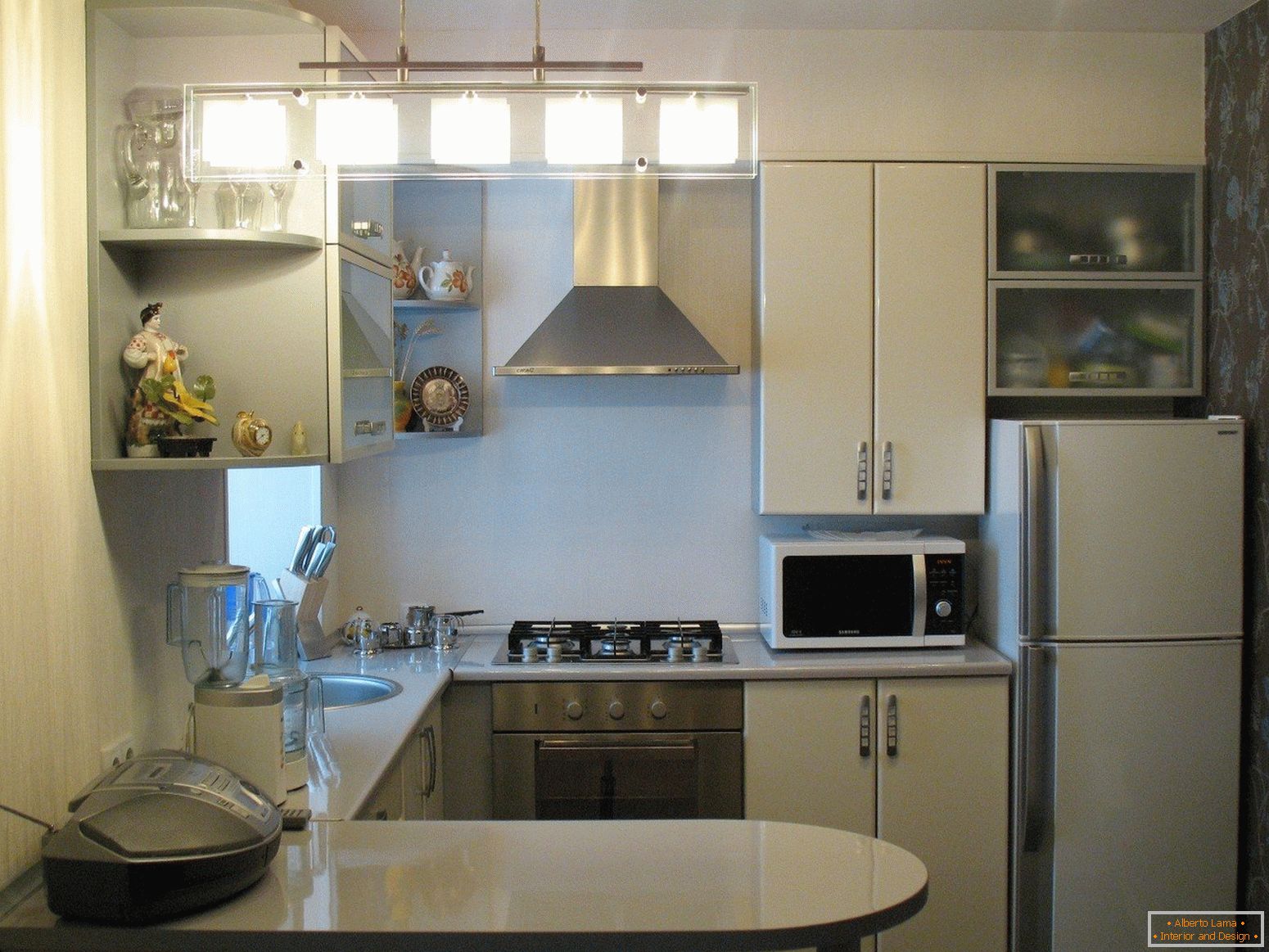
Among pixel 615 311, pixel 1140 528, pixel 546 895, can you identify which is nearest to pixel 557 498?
pixel 615 311

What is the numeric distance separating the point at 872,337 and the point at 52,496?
2.39 m

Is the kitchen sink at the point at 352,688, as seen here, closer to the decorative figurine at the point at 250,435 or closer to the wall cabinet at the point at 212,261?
the wall cabinet at the point at 212,261

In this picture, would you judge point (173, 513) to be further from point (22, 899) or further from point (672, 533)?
point (672, 533)

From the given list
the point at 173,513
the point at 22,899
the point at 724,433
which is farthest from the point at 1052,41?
the point at 22,899

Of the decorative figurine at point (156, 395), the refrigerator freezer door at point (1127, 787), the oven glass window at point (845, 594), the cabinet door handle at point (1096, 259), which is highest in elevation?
the cabinet door handle at point (1096, 259)

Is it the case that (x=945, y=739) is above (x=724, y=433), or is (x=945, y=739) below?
below

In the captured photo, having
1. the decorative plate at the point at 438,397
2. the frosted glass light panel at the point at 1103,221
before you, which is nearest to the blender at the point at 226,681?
the decorative plate at the point at 438,397

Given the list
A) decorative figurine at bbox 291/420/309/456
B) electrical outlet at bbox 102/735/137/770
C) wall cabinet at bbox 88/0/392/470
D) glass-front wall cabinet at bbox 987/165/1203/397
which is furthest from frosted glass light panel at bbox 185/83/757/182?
glass-front wall cabinet at bbox 987/165/1203/397

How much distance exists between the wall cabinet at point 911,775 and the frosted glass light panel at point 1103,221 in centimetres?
132

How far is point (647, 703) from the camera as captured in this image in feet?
11.2

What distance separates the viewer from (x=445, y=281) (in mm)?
3703

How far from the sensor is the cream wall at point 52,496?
6.16 ft

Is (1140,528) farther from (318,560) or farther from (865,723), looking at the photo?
(318,560)

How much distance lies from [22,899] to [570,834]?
2.80ft
